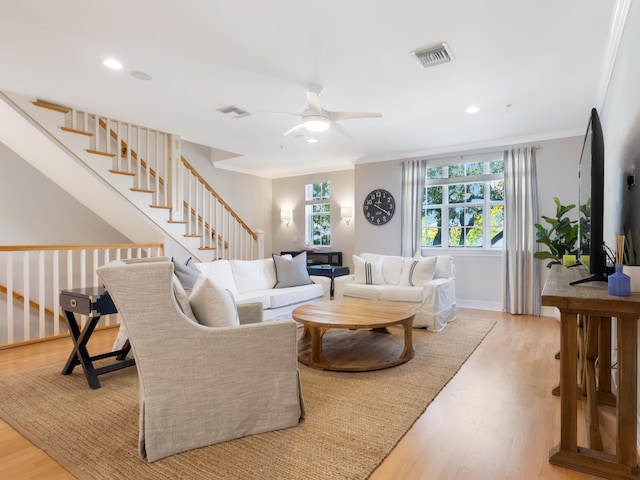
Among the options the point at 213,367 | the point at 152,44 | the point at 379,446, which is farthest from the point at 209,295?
the point at 152,44

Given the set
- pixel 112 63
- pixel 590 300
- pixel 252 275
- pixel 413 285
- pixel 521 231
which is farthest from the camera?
pixel 521 231

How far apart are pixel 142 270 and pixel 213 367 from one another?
620mm

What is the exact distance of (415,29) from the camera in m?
2.58

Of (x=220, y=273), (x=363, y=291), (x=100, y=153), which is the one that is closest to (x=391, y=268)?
(x=363, y=291)

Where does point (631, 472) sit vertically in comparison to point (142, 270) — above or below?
below

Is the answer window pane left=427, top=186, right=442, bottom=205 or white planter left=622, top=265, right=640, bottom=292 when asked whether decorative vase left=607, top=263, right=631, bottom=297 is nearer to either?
white planter left=622, top=265, right=640, bottom=292

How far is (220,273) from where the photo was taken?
4.15m

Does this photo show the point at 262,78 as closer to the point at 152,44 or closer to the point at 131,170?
the point at 152,44

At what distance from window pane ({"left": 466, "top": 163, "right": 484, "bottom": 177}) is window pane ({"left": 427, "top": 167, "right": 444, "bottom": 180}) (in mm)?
412

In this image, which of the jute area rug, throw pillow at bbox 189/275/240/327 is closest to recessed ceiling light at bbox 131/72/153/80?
throw pillow at bbox 189/275/240/327

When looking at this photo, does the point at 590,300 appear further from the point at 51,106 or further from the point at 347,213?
the point at 347,213

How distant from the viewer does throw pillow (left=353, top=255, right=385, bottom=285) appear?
5.07m

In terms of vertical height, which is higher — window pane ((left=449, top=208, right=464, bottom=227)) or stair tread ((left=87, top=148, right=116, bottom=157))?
stair tread ((left=87, top=148, right=116, bottom=157))

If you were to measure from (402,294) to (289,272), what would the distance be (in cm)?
144
